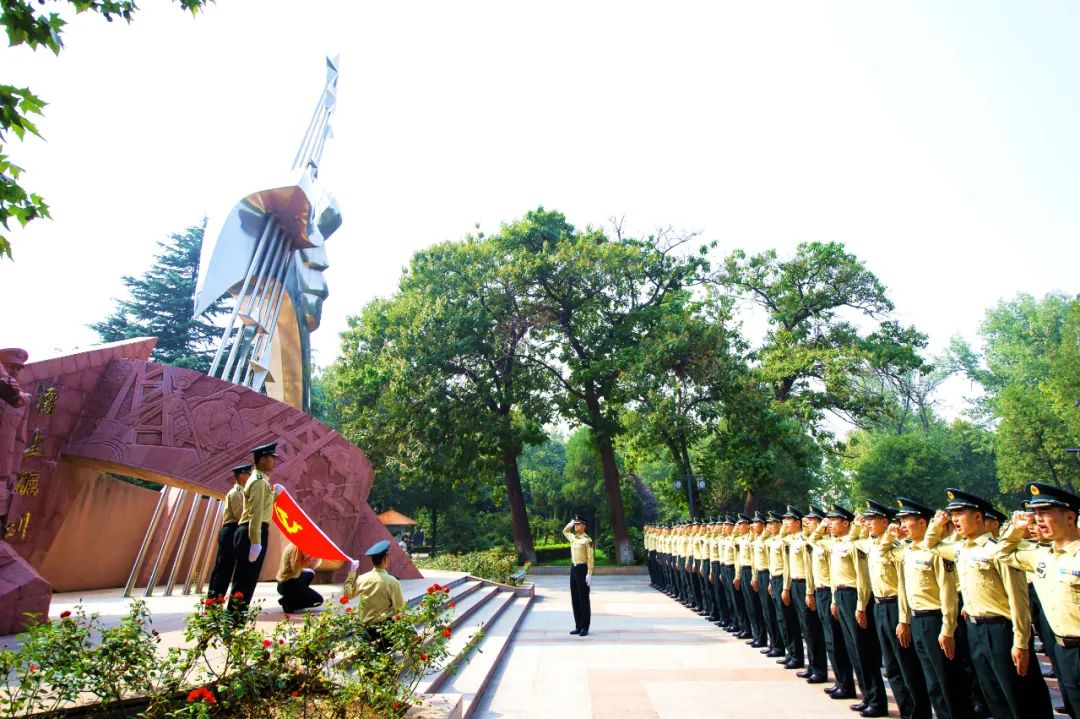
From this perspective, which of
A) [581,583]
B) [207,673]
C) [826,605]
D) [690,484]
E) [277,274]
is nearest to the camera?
[207,673]

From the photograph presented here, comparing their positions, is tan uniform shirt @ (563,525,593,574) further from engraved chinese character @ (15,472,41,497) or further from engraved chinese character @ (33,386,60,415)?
engraved chinese character @ (33,386,60,415)

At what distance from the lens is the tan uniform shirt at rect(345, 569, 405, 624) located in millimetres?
4559

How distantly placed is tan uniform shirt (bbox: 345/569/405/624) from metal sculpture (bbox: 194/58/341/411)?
735 cm

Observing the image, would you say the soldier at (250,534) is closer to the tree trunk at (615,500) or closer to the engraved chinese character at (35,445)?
the engraved chinese character at (35,445)

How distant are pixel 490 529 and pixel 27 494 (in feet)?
79.6

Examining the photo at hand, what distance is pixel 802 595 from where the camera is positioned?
647cm

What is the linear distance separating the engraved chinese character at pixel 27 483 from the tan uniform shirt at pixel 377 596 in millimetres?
4865

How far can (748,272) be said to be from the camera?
74.6 ft

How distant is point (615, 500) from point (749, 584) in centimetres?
1277

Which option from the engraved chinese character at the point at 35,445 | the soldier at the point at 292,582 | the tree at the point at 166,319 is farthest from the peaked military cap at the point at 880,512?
the tree at the point at 166,319

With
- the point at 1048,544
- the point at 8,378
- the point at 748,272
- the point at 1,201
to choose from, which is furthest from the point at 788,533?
the point at 748,272

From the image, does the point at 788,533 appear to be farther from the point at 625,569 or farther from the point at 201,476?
the point at 625,569

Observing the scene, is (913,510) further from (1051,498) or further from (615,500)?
(615,500)

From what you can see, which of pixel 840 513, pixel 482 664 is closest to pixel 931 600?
pixel 840 513
